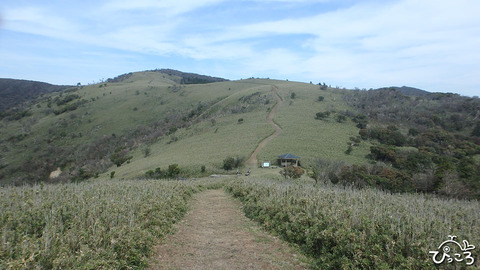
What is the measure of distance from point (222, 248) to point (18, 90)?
183675 millimetres

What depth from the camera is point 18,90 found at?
14738cm

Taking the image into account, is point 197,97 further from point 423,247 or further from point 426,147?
point 423,247

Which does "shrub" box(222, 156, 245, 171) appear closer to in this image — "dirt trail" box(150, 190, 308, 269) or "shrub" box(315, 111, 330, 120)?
"dirt trail" box(150, 190, 308, 269)

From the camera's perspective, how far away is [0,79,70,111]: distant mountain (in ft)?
422

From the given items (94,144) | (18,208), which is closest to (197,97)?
(94,144)

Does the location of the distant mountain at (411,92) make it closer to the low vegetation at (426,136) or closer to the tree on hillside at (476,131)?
the low vegetation at (426,136)

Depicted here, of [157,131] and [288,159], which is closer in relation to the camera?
[288,159]

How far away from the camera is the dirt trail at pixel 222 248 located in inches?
237

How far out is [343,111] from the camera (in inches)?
2469

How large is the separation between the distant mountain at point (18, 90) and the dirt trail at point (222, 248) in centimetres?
14511

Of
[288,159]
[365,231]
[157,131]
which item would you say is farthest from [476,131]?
[157,131]

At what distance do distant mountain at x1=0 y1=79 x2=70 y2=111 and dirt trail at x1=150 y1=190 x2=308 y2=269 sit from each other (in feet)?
476

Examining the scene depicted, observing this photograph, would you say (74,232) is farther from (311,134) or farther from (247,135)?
(311,134)

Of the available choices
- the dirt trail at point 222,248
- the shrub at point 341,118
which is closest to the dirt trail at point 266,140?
the shrub at point 341,118
